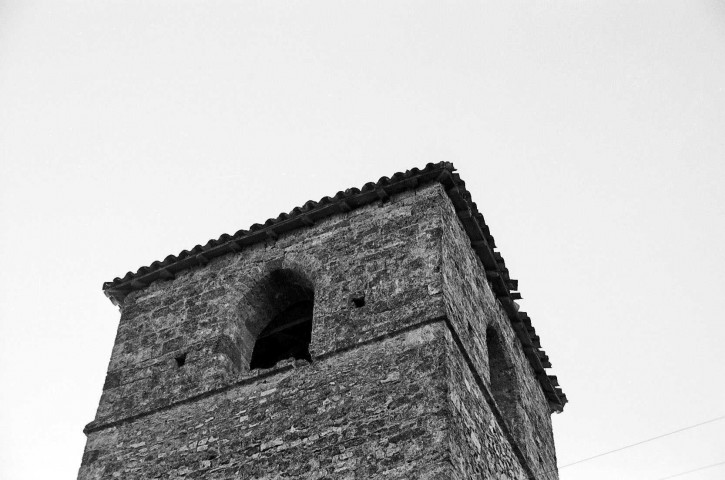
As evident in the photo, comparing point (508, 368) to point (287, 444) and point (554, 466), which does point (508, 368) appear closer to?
point (554, 466)

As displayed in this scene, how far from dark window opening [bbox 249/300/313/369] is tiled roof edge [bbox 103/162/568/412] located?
39.3 inches

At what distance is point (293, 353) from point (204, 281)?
144cm

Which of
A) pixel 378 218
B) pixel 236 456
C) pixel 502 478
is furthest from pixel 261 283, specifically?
pixel 502 478

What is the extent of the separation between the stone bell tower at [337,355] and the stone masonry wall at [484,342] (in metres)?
0.03

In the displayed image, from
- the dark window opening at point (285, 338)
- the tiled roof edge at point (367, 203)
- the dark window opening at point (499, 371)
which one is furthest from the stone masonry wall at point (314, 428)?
the dark window opening at point (499, 371)

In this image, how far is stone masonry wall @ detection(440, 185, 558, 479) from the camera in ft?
36.3

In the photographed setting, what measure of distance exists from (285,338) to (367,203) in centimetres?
204

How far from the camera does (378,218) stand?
40.4 feet

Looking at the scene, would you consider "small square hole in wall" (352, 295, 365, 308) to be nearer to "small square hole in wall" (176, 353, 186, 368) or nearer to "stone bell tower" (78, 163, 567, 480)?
"stone bell tower" (78, 163, 567, 480)

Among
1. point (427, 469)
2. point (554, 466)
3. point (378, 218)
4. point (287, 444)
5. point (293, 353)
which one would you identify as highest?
point (378, 218)

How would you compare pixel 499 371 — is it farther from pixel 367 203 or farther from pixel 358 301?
pixel 367 203

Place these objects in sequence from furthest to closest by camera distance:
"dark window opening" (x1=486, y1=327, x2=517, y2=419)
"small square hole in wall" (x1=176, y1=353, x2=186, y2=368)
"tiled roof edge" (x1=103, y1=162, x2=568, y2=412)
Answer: "dark window opening" (x1=486, y1=327, x2=517, y2=419) → "tiled roof edge" (x1=103, y1=162, x2=568, y2=412) → "small square hole in wall" (x1=176, y1=353, x2=186, y2=368)

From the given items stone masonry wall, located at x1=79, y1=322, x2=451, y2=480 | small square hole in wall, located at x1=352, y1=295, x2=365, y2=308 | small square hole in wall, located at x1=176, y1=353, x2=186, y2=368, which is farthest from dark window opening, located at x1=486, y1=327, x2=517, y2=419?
small square hole in wall, located at x1=176, y1=353, x2=186, y2=368

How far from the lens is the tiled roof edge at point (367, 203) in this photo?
1241 centimetres
